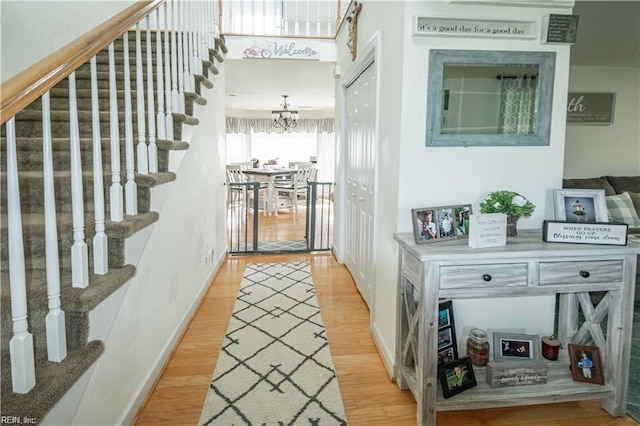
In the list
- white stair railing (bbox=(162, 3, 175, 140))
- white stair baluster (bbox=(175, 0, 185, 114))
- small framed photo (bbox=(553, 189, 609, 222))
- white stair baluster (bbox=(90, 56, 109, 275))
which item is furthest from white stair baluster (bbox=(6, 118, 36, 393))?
small framed photo (bbox=(553, 189, 609, 222))

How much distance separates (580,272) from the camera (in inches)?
67.1

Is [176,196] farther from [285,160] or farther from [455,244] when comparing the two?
[285,160]

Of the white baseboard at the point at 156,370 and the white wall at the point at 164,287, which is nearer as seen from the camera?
the white wall at the point at 164,287

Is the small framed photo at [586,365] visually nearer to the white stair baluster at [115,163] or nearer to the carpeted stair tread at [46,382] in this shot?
the carpeted stair tread at [46,382]

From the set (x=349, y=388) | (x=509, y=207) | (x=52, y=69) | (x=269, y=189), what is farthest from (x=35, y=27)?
(x=269, y=189)

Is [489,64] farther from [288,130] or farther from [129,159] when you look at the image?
[288,130]

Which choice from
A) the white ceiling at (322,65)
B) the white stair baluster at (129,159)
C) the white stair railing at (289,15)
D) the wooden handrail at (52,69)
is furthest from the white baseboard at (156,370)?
the white stair railing at (289,15)

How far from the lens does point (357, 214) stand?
3.53 meters

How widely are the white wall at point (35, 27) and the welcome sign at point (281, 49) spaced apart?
1581 mm

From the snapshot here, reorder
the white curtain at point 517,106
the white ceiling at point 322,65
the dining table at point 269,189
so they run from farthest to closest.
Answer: the dining table at point 269,189, the white ceiling at point 322,65, the white curtain at point 517,106

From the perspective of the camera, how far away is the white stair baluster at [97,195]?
54.4 inches

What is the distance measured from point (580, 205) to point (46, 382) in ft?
7.54

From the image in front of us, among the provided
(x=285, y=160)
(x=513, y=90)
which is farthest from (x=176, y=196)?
(x=285, y=160)

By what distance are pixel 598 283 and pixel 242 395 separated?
70.2 inches
